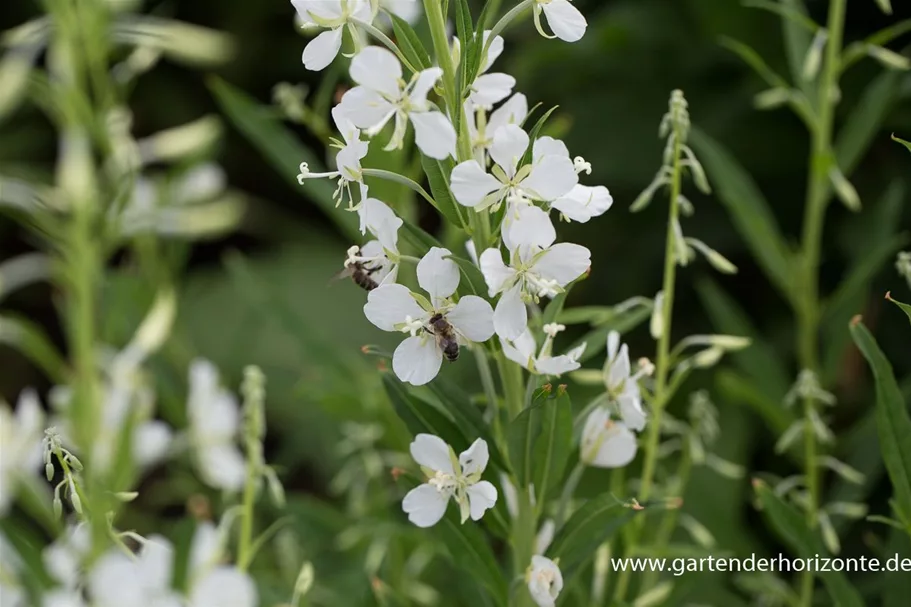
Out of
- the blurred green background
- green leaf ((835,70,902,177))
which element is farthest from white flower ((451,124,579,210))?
green leaf ((835,70,902,177))

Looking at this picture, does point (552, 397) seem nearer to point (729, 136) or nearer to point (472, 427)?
point (472, 427)

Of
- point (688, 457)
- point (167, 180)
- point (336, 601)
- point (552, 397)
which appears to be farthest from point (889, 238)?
point (167, 180)

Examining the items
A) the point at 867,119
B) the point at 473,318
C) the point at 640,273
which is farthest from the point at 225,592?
the point at 640,273

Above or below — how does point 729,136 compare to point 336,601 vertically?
above

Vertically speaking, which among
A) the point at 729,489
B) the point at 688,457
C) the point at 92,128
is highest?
the point at 92,128

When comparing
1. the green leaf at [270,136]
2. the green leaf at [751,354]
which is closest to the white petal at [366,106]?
the green leaf at [270,136]

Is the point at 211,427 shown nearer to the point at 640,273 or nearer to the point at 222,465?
the point at 222,465
